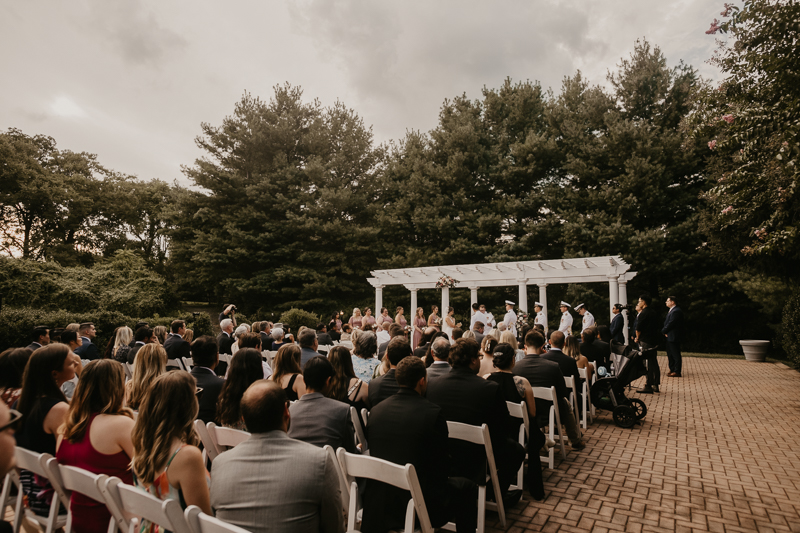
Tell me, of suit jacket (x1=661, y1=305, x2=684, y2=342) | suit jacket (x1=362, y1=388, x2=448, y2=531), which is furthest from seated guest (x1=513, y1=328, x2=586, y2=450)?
suit jacket (x1=661, y1=305, x2=684, y2=342)

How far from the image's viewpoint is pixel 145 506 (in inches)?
76.2

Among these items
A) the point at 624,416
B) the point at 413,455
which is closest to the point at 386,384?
the point at 413,455

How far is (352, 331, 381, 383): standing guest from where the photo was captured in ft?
18.8

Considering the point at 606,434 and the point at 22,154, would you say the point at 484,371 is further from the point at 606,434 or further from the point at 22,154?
the point at 22,154

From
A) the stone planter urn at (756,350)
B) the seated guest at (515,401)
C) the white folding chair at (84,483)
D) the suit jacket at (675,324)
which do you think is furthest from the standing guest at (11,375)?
the stone planter urn at (756,350)

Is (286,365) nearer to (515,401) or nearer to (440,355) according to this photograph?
(440,355)

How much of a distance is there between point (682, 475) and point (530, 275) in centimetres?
1298

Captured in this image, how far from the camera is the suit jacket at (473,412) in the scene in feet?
11.8

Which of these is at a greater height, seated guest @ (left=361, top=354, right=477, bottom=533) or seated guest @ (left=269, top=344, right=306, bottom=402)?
seated guest @ (left=269, top=344, right=306, bottom=402)

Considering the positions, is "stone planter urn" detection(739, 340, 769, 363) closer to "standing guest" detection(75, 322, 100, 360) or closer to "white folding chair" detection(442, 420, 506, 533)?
"white folding chair" detection(442, 420, 506, 533)

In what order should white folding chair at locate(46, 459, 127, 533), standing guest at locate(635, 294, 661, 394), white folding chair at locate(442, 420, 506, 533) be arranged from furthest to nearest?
standing guest at locate(635, 294, 661, 394) → white folding chair at locate(442, 420, 506, 533) → white folding chair at locate(46, 459, 127, 533)

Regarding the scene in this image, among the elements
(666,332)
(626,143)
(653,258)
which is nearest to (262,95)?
(626,143)

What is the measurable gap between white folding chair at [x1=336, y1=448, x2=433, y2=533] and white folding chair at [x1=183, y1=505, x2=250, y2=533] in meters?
0.91

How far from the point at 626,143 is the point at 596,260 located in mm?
9967
